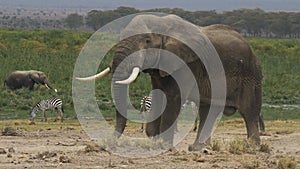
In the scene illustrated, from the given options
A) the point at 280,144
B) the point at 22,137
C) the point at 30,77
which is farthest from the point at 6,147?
the point at 30,77

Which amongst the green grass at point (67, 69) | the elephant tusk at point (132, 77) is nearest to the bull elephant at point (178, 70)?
the elephant tusk at point (132, 77)

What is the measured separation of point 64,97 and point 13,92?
328 centimetres

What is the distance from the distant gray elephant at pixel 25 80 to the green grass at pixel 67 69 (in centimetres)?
29

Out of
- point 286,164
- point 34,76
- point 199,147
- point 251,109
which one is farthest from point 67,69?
point 286,164

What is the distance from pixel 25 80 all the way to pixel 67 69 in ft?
21.3

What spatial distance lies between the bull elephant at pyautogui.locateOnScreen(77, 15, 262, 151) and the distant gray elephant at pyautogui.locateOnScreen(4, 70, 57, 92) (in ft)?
67.0

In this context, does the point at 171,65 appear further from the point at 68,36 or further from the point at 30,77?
the point at 68,36

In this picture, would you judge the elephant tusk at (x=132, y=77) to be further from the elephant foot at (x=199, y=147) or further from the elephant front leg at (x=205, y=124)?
the elephant front leg at (x=205, y=124)

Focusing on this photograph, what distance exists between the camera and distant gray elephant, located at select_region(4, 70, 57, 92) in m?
33.2

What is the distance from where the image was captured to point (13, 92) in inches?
1245

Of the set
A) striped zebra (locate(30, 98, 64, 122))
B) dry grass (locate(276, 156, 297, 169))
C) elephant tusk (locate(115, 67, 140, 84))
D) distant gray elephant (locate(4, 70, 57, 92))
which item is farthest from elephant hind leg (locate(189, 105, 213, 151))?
distant gray elephant (locate(4, 70, 57, 92))

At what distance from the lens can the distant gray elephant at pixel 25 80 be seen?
109 feet

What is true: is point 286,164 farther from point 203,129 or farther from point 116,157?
point 203,129

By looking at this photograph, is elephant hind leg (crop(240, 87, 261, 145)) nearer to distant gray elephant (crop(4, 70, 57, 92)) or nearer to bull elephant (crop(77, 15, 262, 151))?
bull elephant (crop(77, 15, 262, 151))
